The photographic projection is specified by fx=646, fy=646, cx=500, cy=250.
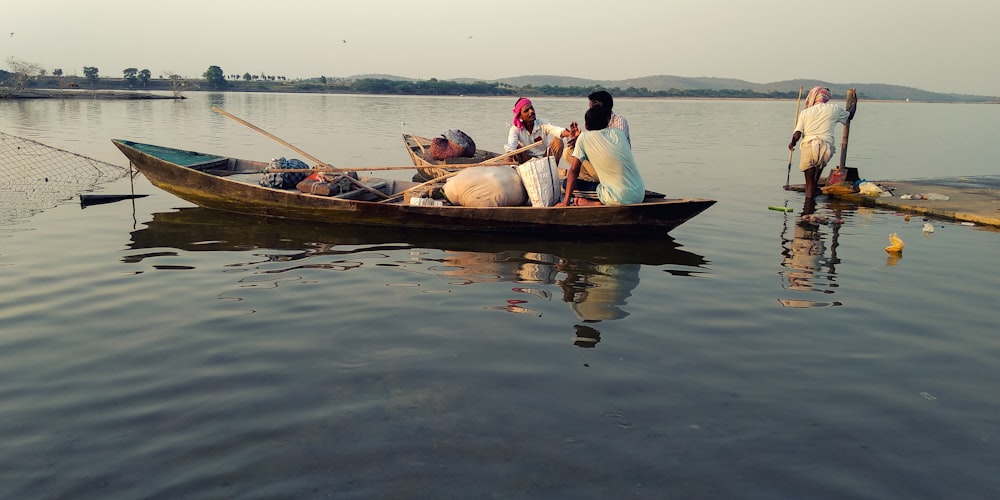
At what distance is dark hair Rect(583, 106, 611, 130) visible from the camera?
8086 millimetres

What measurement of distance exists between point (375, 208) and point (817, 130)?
330 inches

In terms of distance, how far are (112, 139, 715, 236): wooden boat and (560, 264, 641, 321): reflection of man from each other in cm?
91

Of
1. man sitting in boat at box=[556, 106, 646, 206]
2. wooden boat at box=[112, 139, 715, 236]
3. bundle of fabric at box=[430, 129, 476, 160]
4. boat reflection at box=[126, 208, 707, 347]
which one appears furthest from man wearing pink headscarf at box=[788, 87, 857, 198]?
bundle of fabric at box=[430, 129, 476, 160]

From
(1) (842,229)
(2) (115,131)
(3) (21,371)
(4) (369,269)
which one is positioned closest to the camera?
(3) (21,371)

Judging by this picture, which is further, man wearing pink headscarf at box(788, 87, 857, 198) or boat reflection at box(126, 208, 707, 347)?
man wearing pink headscarf at box(788, 87, 857, 198)

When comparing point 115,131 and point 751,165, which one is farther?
point 115,131

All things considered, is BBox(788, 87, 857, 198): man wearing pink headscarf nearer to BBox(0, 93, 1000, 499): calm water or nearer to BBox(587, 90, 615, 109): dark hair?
BBox(0, 93, 1000, 499): calm water

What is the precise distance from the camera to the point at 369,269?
7496mm

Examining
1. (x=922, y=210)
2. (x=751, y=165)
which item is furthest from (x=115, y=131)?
(x=922, y=210)

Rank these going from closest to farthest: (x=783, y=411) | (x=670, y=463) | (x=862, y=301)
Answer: (x=670, y=463) → (x=783, y=411) → (x=862, y=301)

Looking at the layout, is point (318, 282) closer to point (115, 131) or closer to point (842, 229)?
point (842, 229)

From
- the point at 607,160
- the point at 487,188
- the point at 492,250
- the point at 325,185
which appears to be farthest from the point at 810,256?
the point at 325,185

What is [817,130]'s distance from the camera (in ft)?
39.6

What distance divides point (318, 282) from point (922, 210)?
34.3 ft
